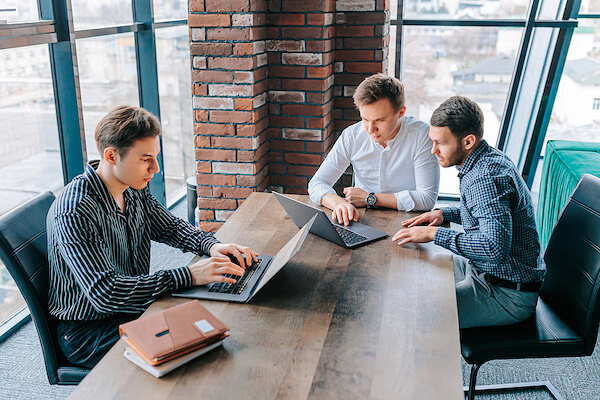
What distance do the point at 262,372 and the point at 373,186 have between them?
1597 millimetres

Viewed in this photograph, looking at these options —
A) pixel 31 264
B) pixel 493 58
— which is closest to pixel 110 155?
pixel 31 264

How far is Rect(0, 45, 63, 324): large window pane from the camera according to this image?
267cm

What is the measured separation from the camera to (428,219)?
207 cm

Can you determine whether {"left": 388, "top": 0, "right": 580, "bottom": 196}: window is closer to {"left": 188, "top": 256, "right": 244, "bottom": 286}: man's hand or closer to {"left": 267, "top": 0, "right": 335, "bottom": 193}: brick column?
{"left": 267, "top": 0, "right": 335, "bottom": 193}: brick column

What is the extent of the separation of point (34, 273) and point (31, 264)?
0.09ft

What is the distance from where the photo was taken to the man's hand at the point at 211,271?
1526 mm

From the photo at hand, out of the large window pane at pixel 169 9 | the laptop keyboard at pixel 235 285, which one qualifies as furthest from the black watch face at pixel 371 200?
the large window pane at pixel 169 9

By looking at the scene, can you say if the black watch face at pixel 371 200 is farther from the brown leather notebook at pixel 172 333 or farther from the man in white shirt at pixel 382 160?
the brown leather notebook at pixel 172 333

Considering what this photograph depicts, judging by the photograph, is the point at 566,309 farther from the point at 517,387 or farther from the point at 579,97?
the point at 579,97

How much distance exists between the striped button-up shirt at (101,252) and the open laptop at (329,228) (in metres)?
0.31

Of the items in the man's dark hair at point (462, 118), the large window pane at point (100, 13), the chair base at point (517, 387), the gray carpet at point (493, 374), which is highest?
the large window pane at point (100, 13)

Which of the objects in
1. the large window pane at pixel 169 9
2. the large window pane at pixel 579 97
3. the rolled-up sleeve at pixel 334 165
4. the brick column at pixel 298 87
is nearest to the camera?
the rolled-up sleeve at pixel 334 165

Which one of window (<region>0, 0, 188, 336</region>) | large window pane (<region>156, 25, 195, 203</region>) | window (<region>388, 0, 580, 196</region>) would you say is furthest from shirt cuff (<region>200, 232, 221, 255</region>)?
window (<region>388, 0, 580, 196</region>)

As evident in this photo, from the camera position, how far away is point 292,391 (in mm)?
1109
